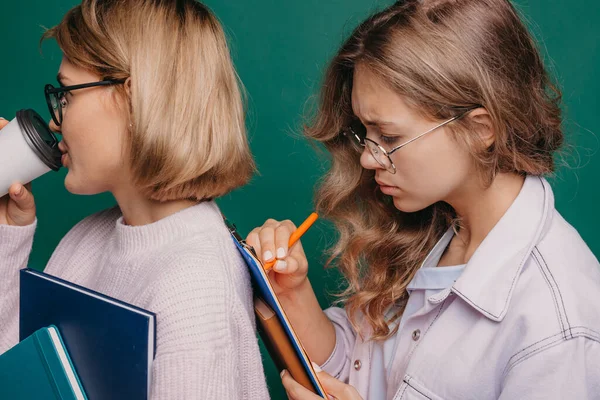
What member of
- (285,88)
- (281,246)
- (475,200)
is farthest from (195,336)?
(285,88)

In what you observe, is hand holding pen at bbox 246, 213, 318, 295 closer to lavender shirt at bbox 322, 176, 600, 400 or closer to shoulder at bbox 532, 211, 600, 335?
lavender shirt at bbox 322, 176, 600, 400

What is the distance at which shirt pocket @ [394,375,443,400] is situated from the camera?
1.33 metres

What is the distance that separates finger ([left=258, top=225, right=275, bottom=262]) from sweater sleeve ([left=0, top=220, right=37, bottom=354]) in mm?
624

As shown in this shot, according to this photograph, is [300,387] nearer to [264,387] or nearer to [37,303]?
[264,387]

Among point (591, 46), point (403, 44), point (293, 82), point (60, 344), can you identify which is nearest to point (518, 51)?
point (403, 44)

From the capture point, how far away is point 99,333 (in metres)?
1.03

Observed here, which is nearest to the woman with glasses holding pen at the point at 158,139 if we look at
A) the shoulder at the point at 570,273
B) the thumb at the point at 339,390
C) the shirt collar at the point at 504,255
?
the thumb at the point at 339,390

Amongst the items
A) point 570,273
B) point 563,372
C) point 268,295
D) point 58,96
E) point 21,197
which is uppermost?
point 58,96

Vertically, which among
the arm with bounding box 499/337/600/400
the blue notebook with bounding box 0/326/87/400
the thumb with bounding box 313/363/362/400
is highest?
the blue notebook with bounding box 0/326/87/400

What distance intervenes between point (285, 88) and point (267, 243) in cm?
86

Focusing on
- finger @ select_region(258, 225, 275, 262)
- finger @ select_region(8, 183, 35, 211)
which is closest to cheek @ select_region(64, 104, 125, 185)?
finger @ select_region(8, 183, 35, 211)

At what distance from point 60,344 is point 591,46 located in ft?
5.64

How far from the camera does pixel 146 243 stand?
1284 mm

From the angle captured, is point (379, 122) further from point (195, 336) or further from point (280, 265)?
point (195, 336)
